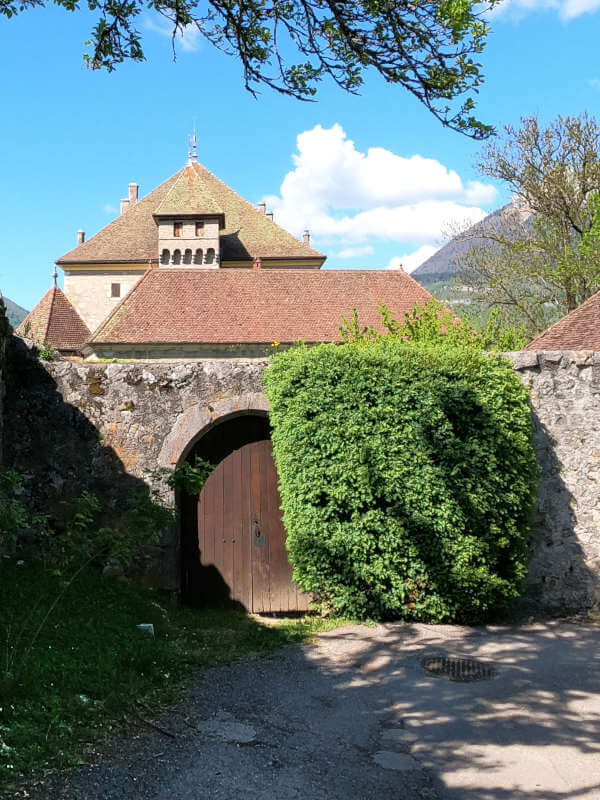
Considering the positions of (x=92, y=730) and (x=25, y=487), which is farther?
(x=25, y=487)

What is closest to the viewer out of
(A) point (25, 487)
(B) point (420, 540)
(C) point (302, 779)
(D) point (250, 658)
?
(C) point (302, 779)

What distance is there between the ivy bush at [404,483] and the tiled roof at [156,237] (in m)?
33.4

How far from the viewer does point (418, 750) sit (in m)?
4.16

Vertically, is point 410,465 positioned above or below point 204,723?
above

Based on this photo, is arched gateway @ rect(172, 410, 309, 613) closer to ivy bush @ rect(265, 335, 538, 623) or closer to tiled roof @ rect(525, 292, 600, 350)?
ivy bush @ rect(265, 335, 538, 623)

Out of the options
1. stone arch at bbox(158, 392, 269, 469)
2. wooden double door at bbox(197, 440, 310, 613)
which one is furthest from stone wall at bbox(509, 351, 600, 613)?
stone arch at bbox(158, 392, 269, 469)

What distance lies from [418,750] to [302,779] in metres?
0.86

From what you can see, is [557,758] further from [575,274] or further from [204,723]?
[575,274]

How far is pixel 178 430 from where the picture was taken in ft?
25.5

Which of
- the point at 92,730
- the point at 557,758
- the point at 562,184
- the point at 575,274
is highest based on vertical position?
the point at 562,184

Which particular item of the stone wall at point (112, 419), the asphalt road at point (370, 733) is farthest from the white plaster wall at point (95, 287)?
the asphalt road at point (370, 733)

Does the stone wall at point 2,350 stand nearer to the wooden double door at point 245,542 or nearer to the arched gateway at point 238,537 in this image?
the arched gateway at point 238,537

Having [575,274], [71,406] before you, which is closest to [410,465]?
[71,406]

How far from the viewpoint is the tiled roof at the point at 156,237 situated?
40375 millimetres
